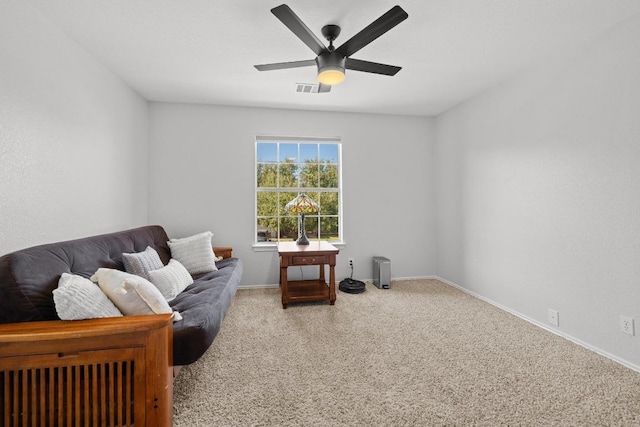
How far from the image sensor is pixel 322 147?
4.14m


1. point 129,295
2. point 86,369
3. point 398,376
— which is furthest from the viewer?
point 398,376

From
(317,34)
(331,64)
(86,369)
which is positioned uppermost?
(317,34)

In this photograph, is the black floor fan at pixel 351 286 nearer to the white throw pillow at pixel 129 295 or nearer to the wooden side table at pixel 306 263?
the wooden side table at pixel 306 263

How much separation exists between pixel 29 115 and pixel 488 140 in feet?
13.4

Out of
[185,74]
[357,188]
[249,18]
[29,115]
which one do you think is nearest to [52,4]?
[29,115]

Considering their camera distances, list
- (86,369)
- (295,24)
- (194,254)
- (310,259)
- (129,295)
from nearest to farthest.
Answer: (86,369)
(129,295)
(295,24)
(194,254)
(310,259)

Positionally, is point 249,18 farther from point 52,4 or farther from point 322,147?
point 322,147

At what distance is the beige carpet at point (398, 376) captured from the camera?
1511 millimetres

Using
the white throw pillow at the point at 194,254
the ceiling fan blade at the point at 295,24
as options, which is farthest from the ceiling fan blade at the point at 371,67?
the white throw pillow at the point at 194,254

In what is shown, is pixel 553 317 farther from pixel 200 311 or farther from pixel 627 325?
pixel 200 311

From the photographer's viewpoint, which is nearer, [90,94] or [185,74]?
[90,94]

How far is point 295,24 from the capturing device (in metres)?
1.69

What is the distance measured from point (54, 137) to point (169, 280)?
4.33 ft

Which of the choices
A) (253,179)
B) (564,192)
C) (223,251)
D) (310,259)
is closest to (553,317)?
(564,192)
